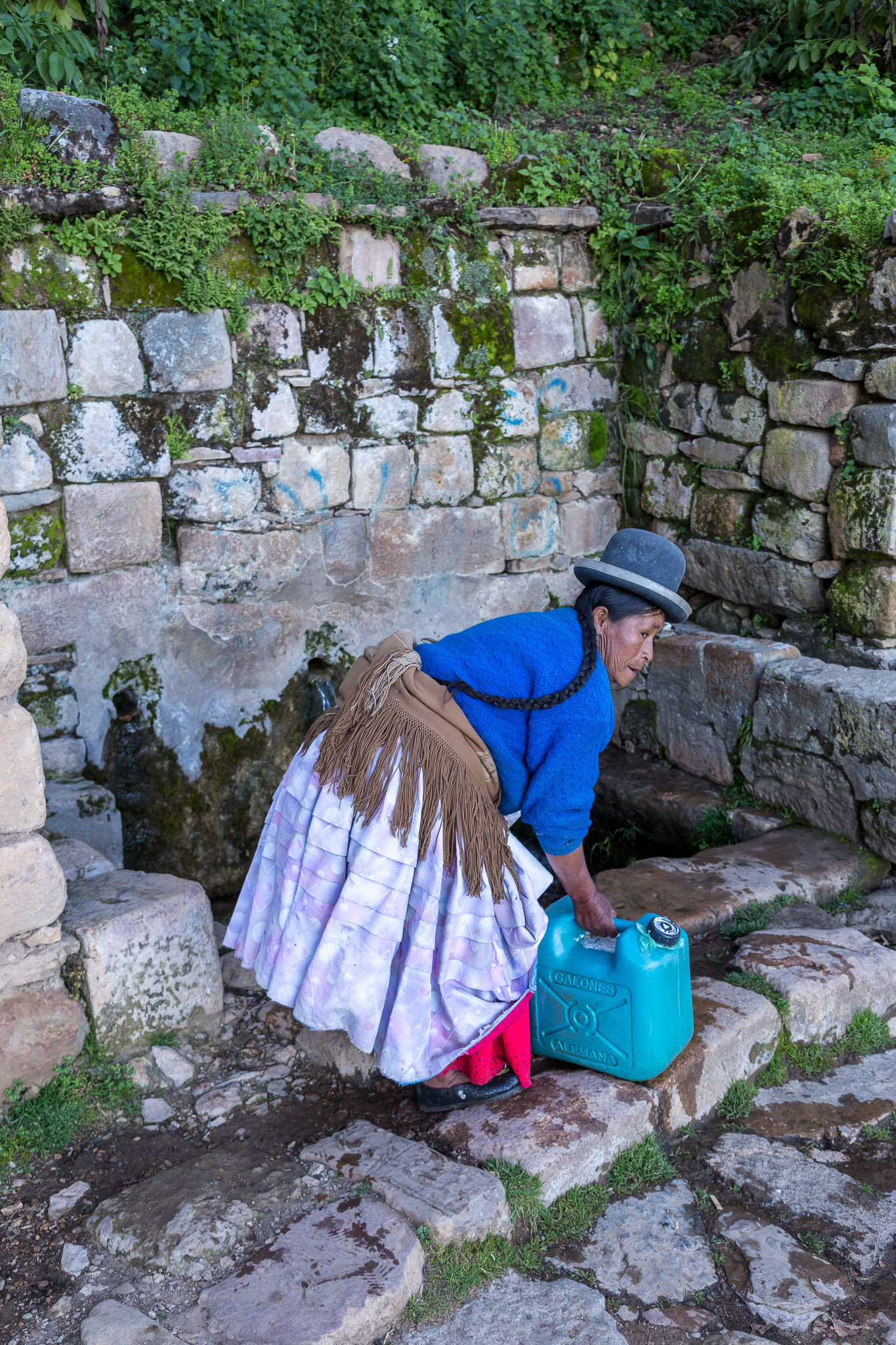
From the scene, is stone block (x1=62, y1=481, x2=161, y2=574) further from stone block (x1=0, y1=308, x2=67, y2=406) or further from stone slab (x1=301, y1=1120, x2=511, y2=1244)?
stone slab (x1=301, y1=1120, x2=511, y2=1244)

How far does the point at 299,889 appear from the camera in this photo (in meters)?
2.59

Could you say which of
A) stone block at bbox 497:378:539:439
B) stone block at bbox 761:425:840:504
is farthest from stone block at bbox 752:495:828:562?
stone block at bbox 497:378:539:439

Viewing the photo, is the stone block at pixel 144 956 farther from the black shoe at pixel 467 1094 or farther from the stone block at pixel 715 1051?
the stone block at pixel 715 1051

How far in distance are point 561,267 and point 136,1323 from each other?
4.36 m

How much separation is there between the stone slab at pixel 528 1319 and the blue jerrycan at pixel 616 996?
22.2 inches

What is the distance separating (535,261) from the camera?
474 cm

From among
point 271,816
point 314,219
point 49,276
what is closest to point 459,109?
point 314,219

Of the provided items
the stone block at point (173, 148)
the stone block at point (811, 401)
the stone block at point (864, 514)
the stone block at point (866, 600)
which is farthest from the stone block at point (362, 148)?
the stone block at point (866, 600)

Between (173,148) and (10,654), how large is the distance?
2494 millimetres

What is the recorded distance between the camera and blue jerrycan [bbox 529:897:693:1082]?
251cm

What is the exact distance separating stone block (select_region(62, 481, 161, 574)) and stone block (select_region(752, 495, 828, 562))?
2517mm

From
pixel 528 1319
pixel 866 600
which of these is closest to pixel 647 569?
pixel 528 1319

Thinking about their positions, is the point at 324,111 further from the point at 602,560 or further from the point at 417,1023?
the point at 417,1023

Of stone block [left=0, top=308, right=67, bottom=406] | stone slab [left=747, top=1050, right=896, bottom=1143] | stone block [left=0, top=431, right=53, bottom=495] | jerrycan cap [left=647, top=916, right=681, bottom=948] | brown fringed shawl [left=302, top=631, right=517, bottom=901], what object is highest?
stone block [left=0, top=308, right=67, bottom=406]
